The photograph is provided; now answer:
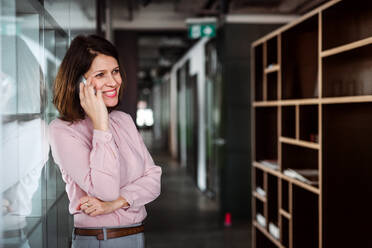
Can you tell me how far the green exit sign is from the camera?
18.4 feet

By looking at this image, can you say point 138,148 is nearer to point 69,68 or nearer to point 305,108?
point 69,68

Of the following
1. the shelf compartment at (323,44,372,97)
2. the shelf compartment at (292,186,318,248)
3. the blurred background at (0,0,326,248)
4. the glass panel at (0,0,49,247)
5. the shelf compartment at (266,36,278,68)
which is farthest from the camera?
the shelf compartment at (266,36,278,68)

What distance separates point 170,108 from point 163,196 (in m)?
7.91

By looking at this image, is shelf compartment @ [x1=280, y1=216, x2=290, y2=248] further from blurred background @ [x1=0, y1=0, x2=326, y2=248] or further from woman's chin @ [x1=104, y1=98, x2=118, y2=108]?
woman's chin @ [x1=104, y1=98, x2=118, y2=108]

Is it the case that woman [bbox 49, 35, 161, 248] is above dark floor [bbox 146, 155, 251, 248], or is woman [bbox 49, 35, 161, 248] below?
above

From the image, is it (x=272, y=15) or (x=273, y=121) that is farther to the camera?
(x=272, y=15)

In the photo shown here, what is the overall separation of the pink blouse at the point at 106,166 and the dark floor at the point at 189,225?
317cm

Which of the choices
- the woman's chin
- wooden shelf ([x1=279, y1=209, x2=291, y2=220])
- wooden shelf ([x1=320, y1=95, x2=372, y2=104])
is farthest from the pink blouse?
wooden shelf ([x1=279, y1=209, x2=291, y2=220])

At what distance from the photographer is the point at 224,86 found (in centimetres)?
567

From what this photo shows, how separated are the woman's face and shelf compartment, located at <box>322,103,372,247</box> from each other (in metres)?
1.70

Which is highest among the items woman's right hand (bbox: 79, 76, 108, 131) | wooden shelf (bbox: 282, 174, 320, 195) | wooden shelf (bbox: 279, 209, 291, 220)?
woman's right hand (bbox: 79, 76, 108, 131)

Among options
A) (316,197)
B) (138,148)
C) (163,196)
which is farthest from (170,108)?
(138,148)

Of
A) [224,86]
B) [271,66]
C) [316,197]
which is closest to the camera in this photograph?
[316,197]

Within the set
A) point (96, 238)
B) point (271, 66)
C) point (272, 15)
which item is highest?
point (272, 15)
